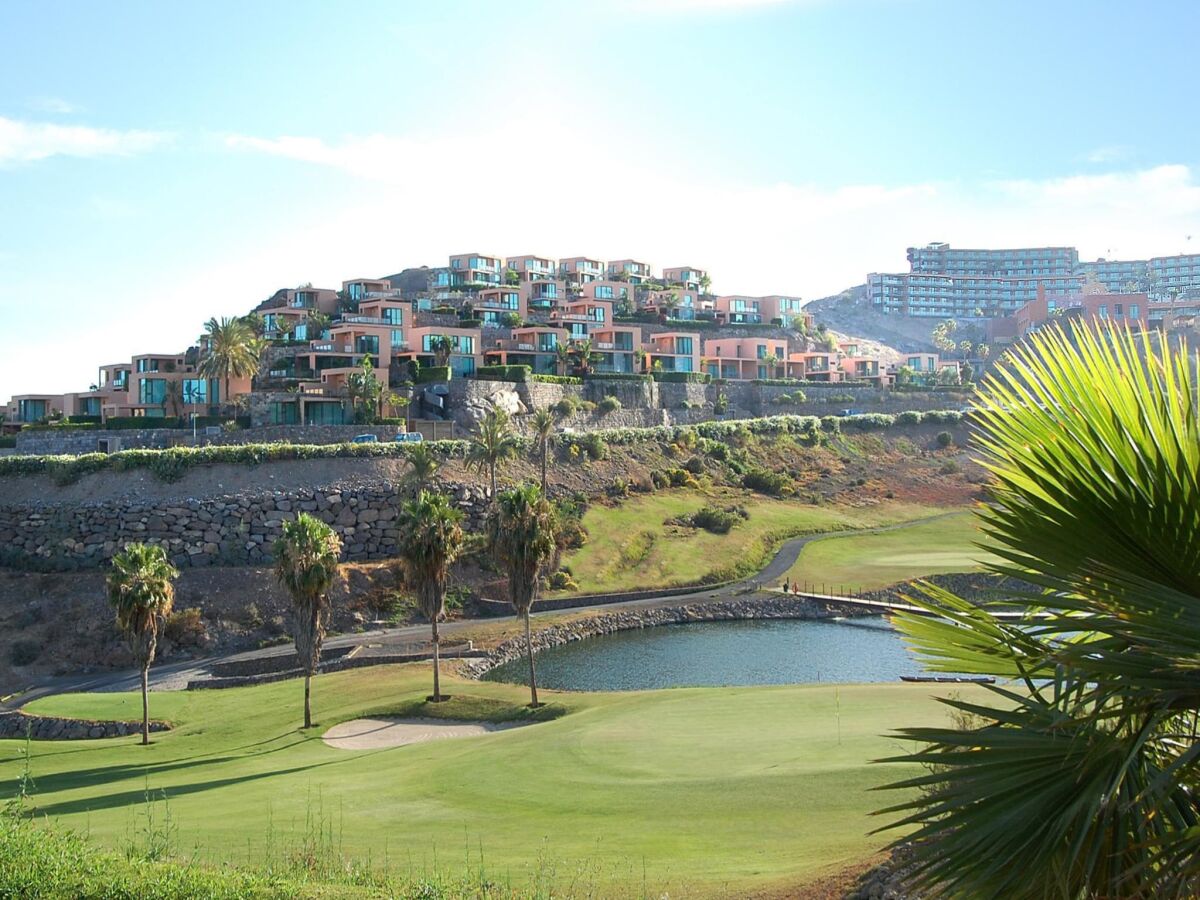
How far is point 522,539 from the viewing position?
37.6m

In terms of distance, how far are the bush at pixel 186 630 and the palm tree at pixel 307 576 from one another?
17.9 m

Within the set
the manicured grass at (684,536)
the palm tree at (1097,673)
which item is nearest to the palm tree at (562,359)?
the manicured grass at (684,536)

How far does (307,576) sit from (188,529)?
27.3 m

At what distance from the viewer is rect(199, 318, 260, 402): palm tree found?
77.1 meters

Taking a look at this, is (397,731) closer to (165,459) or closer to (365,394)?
(165,459)

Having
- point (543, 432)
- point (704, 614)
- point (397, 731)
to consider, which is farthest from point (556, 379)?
point (397, 731)

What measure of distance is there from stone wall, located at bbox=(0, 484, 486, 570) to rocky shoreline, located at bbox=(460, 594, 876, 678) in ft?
49.1

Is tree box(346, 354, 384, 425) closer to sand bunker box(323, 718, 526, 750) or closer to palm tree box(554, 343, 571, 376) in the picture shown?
palm tree box(554, 343, 571, 376)

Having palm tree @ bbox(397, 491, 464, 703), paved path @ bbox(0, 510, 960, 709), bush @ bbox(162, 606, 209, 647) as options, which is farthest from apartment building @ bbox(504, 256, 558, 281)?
palm tree @ bbox(397, 491, 464, 703)

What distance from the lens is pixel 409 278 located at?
144500 mm

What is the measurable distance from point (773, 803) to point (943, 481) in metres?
76.1

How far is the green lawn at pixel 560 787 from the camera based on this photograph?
634 inches

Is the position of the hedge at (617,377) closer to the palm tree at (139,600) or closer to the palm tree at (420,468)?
the palm tree at (420,468)

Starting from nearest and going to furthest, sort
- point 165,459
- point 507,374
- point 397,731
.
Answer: point 397,731, point 165,459, point 507,374
